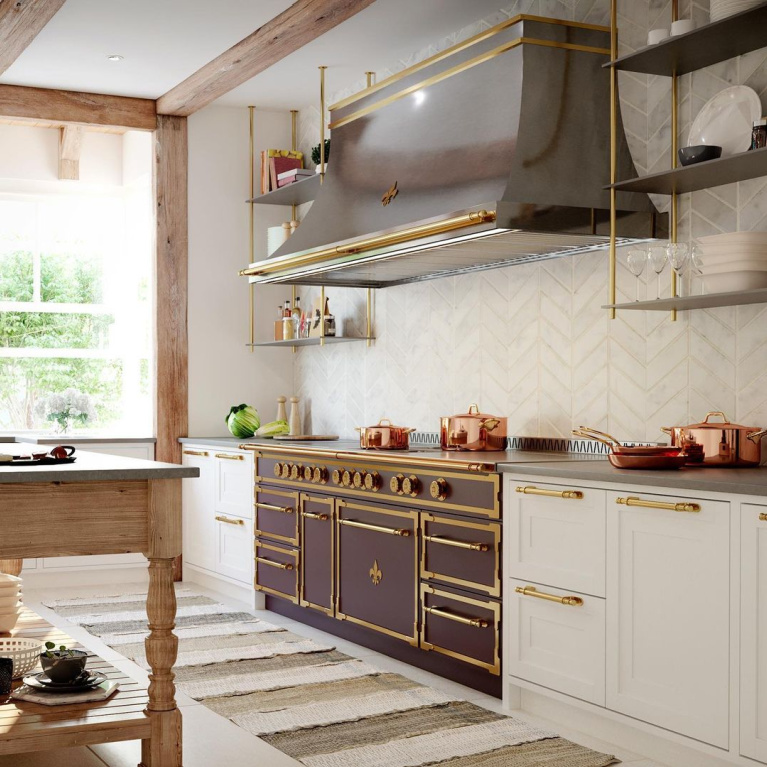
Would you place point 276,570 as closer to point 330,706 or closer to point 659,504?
point 330,706

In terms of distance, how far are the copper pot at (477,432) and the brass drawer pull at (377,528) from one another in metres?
0.46

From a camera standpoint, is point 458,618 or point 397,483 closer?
point 458,618

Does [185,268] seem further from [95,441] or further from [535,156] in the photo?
[535,156]

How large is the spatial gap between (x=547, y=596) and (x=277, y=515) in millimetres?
1985

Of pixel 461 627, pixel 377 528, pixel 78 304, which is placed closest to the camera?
pixel 461 627

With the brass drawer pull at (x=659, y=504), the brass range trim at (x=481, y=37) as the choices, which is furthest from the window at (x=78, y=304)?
the brass drawer pull at (x=659, y=504)

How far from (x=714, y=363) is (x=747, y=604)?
1.09 metres

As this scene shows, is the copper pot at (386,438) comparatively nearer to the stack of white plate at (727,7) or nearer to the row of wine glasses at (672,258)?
the row of wine glasses at (672,258)

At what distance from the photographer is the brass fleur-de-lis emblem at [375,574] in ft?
13.6

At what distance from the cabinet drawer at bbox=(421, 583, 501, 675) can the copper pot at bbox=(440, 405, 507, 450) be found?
66 cm

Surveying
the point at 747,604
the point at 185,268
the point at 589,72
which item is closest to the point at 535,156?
the point at 589,72

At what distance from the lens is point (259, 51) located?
4.99 m

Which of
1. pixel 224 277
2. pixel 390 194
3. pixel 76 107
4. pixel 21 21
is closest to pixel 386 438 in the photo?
pixel 390 194

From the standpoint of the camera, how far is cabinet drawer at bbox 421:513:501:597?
3521 mm
